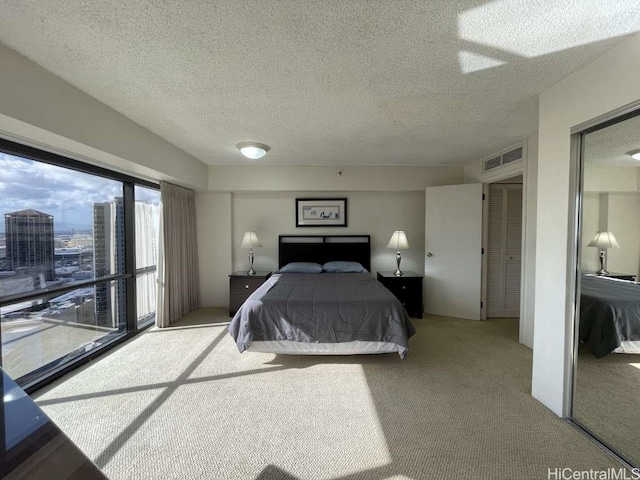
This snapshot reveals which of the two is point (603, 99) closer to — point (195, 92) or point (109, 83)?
point (195, 92)

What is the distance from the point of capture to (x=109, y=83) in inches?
77.3

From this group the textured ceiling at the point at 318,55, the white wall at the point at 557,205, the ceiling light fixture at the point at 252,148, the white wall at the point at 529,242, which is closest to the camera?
the textured ceiling at the point at 318,55

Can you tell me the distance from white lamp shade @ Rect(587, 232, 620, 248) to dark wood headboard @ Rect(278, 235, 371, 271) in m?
2.96

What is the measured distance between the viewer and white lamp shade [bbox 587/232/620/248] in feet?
5.62

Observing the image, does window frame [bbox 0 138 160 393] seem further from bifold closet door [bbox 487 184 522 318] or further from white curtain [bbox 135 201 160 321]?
bifold closet door [bbox 487 184 522 318]

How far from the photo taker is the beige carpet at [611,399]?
5.37ft

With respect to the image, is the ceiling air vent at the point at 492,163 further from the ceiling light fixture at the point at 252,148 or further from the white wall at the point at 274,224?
the ceiling light fixture at the point at 252,148

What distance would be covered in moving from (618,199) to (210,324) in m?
4.31

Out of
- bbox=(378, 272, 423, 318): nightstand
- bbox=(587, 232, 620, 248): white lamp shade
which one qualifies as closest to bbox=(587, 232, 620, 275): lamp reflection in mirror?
bbox=(587, 232, 620, 248): white lamp shade

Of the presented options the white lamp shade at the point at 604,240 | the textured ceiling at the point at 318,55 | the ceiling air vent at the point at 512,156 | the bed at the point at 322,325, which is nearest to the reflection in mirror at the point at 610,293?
the white lamp shade at the point at 604,240

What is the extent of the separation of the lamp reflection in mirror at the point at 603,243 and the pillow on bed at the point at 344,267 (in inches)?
107

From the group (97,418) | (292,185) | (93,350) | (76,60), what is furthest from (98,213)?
(292,185)

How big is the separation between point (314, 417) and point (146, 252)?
10.5 ft

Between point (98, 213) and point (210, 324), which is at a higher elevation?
point (98, 213)
